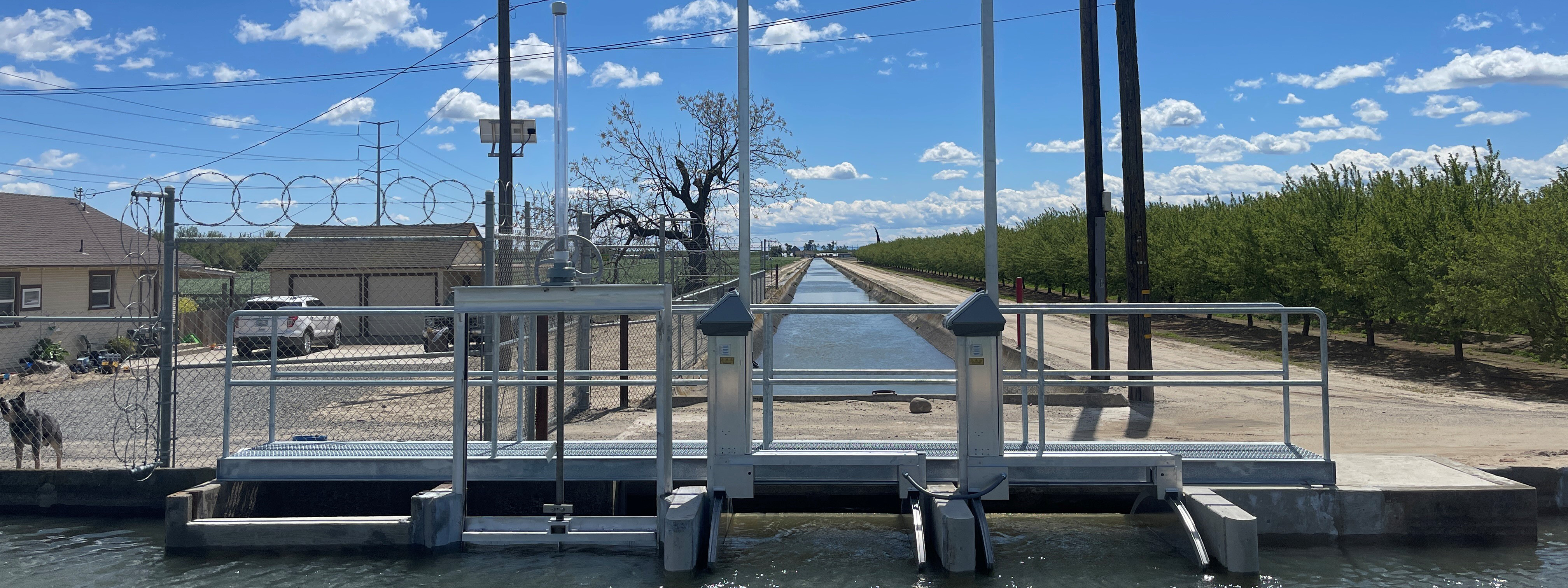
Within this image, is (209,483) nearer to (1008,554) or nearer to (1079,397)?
(1008,554)

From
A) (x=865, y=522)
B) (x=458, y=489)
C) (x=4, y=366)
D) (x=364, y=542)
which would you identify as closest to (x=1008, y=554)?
(x=865, y=522)

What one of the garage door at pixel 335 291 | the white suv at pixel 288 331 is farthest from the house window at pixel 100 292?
the white suv at pixel 288 331

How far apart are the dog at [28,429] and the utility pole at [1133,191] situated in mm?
12100

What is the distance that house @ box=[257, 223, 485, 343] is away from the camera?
69.3 ft

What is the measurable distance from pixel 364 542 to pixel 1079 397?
29.6 ft

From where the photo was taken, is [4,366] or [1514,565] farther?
[4,366]

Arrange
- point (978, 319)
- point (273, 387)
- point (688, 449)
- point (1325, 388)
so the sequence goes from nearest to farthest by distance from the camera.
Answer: point (978, 319)
point (1325, 388)
point (273, 387)
point (688, 449)

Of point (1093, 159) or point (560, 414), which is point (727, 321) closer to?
point (560, 414)

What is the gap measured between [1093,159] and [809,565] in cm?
928

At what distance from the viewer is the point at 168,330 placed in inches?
311

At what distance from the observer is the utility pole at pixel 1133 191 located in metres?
13.4

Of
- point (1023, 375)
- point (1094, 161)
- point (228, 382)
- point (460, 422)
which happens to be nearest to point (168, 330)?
point (228, 382)

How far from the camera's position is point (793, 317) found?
50844 mm

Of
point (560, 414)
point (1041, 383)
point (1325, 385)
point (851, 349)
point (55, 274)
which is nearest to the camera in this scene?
point (560, 414)
